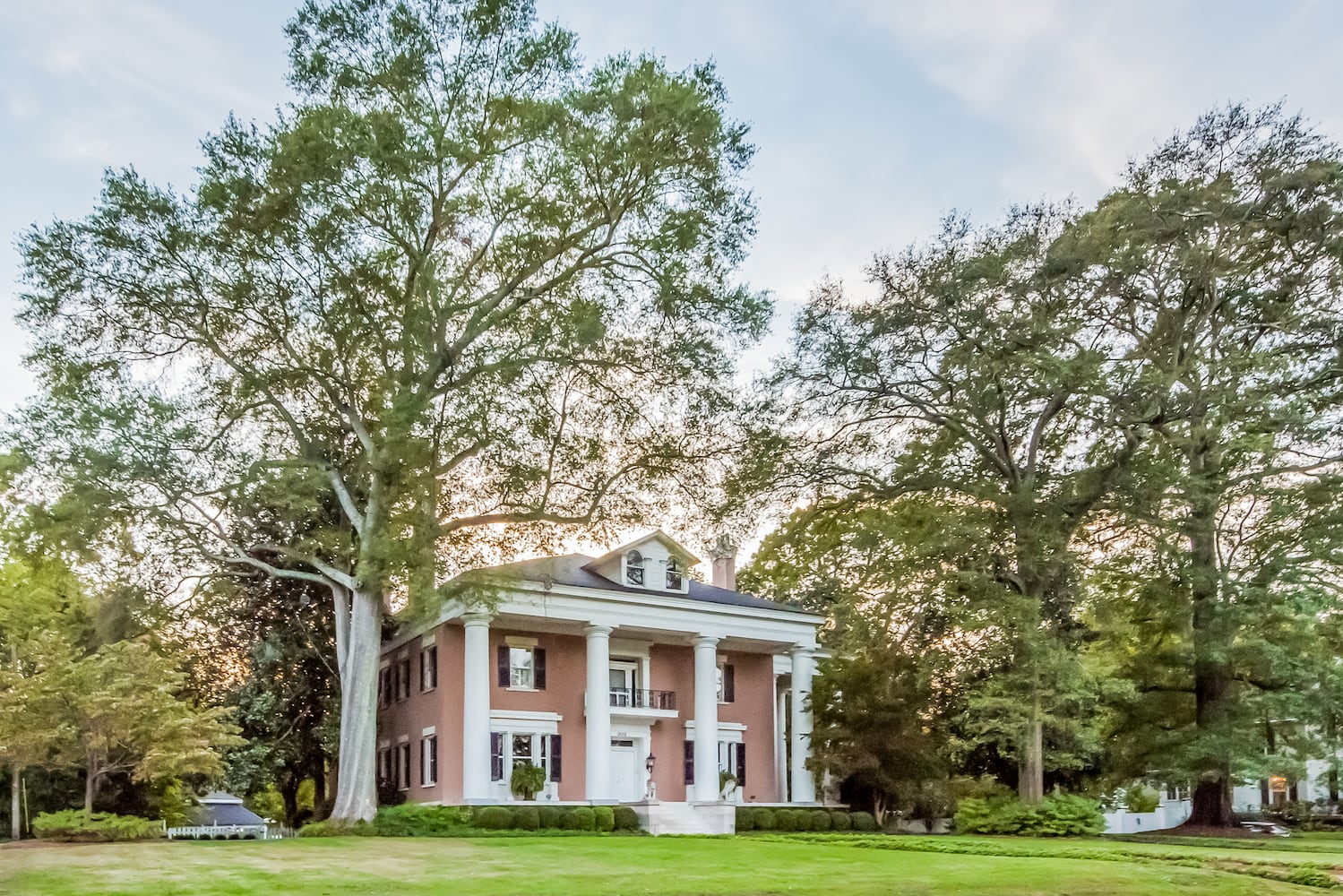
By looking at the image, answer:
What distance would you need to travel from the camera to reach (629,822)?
3133 cm

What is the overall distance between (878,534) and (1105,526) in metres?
5.94

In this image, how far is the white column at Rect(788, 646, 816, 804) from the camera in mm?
38062

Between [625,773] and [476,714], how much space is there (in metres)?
6.51

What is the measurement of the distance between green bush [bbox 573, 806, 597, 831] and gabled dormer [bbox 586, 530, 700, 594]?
9.02 metres

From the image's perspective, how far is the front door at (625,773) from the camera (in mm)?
37406

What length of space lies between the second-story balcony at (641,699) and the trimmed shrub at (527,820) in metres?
7.62

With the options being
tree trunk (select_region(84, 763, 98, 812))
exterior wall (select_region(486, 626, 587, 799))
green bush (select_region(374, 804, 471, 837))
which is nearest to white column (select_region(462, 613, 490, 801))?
exterior wall (select_region(486, 626, 587, 799))

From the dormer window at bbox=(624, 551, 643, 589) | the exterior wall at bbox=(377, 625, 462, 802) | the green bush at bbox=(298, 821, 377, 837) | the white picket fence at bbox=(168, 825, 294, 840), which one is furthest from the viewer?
the dormer window at bbox=(624, 551, 643, 589)

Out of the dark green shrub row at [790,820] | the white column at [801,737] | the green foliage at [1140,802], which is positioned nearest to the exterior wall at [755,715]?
the white column at [801,737]

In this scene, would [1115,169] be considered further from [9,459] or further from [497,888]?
[9,459]

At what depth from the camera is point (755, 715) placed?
135 feet

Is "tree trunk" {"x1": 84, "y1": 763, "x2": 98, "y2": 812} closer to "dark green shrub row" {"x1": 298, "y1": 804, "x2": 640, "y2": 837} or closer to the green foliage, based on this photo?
"dark green shrub row" {"x1": 298, "y1": 804, "x2": 640, "y2": 837}

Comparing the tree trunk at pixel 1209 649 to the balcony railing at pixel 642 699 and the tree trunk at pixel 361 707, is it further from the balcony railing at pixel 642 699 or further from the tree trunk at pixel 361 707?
the tree trunk at pixel 361 707


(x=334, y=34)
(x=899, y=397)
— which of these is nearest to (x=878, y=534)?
(x=899, y=397)
